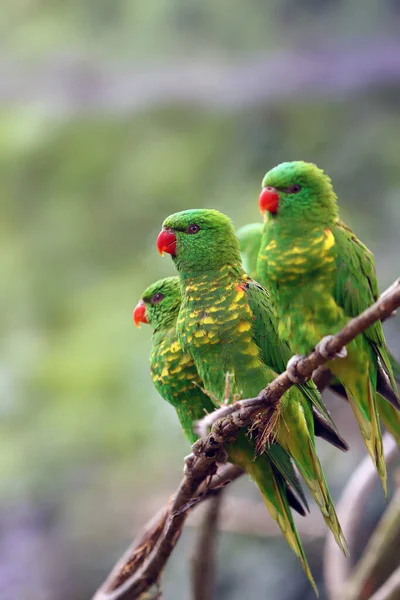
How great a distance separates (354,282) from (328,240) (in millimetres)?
122

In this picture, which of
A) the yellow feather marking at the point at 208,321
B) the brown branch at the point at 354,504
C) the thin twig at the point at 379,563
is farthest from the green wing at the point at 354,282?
the thin twig at the point at 379,563

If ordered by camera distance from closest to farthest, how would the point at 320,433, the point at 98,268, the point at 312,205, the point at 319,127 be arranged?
the point at 312,205 < the point at 320,433 < the point at 319,127 < the point at 98,268

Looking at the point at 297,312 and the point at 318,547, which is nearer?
the point at 297,312

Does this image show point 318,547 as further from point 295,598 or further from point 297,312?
point 297,312

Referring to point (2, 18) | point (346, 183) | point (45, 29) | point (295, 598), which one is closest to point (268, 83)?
point (346, 183)

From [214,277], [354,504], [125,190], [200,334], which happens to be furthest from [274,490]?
[125,190]

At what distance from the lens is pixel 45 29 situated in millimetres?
6250

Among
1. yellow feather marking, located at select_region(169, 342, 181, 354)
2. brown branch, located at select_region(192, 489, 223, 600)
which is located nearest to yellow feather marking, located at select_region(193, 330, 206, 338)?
yellow feather marking, located at select_region(169, 342, 181, 354)

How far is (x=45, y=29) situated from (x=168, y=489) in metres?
4.25

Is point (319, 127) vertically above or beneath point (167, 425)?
above

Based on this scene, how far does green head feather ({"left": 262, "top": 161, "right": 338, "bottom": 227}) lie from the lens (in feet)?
5.38

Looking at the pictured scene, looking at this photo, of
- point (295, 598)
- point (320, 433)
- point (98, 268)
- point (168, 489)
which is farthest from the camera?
point (98, 268)

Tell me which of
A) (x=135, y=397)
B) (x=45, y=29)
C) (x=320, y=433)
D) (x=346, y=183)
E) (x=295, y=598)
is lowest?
(x=295, y=598)

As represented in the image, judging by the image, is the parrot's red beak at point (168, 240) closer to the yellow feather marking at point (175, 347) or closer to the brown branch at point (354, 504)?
the yellow feather marking at point (175, 347)
